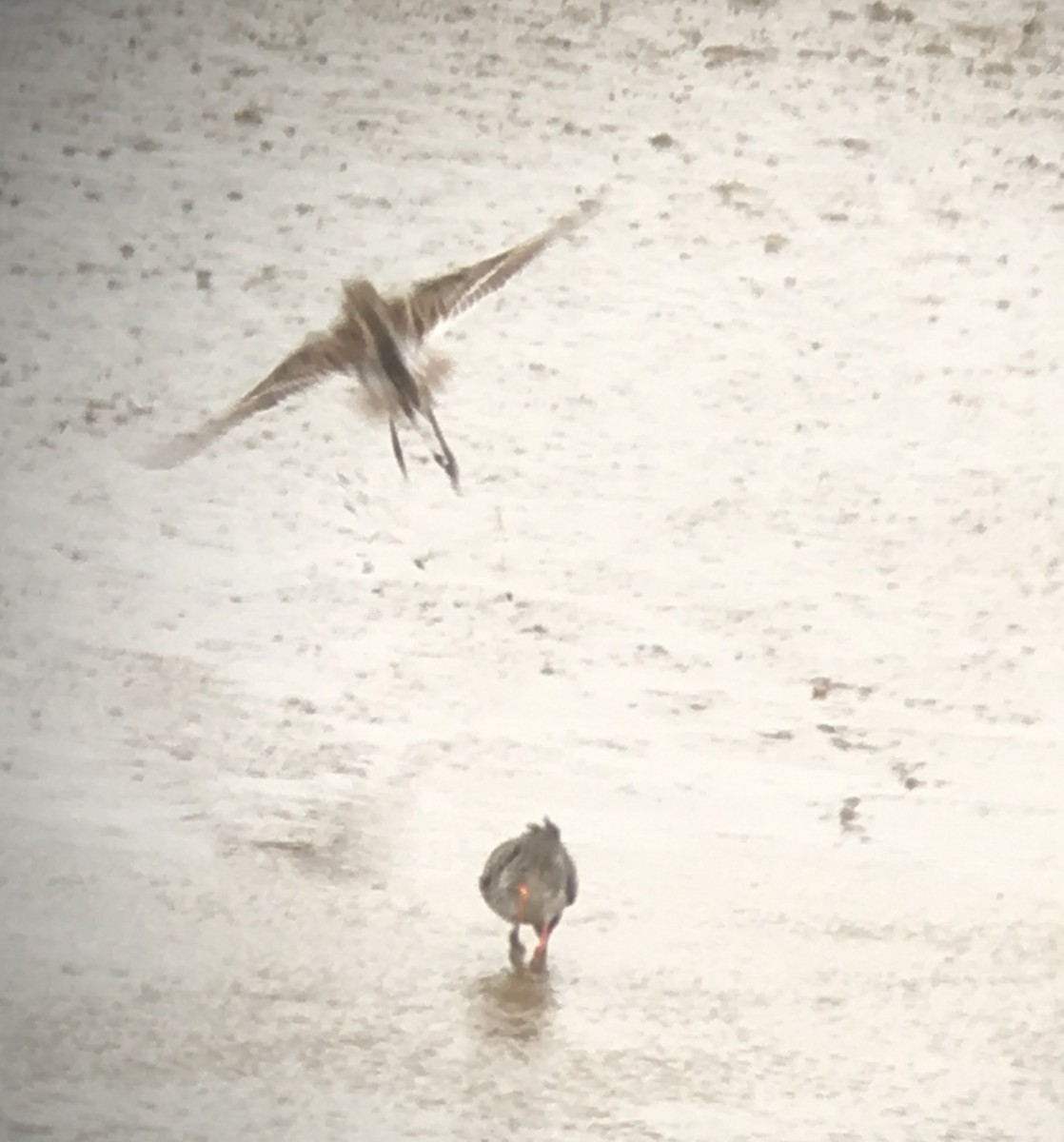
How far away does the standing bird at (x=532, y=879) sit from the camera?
658mm

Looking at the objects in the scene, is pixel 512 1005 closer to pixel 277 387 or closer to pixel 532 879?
pixel 532 879

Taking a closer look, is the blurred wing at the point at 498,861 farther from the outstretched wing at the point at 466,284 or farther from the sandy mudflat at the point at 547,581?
the outstretched wing at the point at 466,284

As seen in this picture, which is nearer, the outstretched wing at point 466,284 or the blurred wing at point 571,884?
the outstretched wing at point 466,284

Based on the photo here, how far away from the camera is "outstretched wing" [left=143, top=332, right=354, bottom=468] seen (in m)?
0.57

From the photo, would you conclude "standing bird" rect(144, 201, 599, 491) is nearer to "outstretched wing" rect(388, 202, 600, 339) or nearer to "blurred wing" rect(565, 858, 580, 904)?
"outstretched wing" rect(388, 202, 600, 339)

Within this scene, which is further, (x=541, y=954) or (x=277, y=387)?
(x=541, y=954)

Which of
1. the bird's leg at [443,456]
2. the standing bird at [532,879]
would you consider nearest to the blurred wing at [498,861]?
the standing bird at [532,879]

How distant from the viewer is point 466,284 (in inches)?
22.2

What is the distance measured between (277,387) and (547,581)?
202 millimetres

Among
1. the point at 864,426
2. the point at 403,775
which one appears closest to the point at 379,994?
the point at 403,775

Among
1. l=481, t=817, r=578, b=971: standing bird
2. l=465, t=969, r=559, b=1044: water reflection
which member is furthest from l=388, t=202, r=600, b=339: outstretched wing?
l=465, t=969, r=559, b=1044: water reflection

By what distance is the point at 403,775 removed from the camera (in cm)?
65

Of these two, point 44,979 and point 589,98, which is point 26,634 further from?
point 589,98

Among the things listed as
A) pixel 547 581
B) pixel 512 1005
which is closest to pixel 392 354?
pixel 547 581
